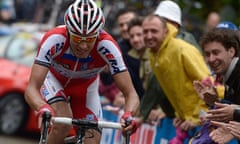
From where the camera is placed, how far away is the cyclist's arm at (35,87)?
735cm

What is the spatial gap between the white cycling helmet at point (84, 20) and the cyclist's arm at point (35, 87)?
0.48 m

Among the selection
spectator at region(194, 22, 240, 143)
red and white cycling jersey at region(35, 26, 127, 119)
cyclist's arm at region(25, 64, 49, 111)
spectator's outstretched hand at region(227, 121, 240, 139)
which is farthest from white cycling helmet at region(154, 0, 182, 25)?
spectator's outstretched hand at region(227, 121, 240, 139)

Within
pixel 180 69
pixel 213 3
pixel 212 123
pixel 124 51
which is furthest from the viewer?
pixel 213 3

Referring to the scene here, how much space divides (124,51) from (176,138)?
7.19 ft

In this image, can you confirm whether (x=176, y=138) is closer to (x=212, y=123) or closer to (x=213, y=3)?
(x=212, y=123)

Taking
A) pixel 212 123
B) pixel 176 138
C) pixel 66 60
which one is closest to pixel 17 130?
pixel 176 138

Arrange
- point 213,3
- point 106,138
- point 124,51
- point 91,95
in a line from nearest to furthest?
point 91,95 < point 124,51 < point 106,138 < point 213,3

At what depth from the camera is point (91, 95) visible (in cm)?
870

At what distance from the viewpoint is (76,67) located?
8211mm

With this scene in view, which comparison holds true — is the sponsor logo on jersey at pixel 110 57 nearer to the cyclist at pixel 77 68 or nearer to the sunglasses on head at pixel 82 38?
the cyclist at pixel 77 68

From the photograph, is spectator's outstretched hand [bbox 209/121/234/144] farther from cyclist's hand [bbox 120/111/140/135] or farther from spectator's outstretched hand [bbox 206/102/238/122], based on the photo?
cyclist's hand [bbox 120/111/140/135]

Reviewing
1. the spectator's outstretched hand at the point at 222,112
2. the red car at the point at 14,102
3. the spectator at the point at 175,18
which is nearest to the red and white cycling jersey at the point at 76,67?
the spectator's outstretched hand at the point at 222,112

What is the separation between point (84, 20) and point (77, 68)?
723 mm

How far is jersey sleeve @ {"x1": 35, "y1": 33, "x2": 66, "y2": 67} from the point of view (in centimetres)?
771
